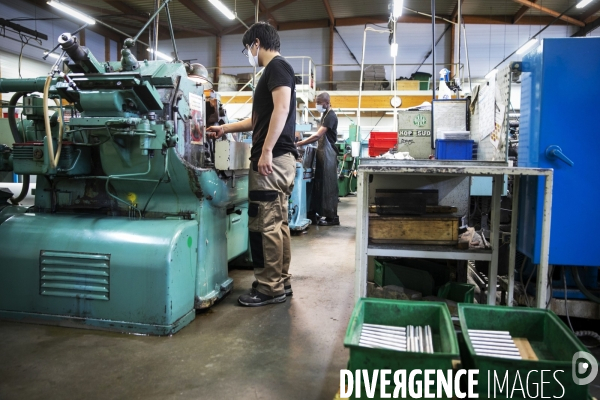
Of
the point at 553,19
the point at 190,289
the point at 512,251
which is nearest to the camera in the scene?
the point at 512,251

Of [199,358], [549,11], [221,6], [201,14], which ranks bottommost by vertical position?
[199,358]

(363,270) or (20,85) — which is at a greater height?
(20,85)

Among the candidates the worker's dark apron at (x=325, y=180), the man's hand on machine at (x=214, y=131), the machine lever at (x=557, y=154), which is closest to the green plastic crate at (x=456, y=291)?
the machine lever at (x=557, y=154)

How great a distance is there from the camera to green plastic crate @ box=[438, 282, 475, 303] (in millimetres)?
2072

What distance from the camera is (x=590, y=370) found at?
1.05 metres

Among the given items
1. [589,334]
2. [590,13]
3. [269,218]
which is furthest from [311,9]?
[589,334]

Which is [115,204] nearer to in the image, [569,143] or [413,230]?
[413,230]

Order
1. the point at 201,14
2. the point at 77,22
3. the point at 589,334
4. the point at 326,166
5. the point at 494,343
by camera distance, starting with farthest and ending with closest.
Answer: the point at 201,14, the point at 77,22, the point at 326,166, the point at 589,334, the point at 494,343

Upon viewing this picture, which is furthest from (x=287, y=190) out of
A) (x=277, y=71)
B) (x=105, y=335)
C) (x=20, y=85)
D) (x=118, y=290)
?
(x=20, y=85)

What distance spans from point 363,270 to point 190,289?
868 mm

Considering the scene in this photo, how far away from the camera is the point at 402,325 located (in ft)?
4.23

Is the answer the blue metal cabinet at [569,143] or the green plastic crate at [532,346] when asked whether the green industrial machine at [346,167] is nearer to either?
the blue metal cabinet at [569,143]

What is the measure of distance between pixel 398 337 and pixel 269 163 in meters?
1.19

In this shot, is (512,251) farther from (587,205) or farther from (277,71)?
(277,71)
